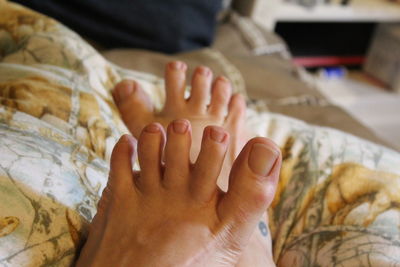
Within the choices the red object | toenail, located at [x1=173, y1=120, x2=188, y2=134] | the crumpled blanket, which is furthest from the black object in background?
toenail, located at [x1=173, y1=120, x2=188, y2=134]

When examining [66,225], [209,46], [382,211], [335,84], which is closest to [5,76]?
[66,225]

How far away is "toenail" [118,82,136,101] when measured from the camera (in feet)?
2.49

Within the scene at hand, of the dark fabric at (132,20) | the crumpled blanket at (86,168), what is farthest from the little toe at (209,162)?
the dark fabric at (132,20)

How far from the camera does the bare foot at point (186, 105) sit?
0.72 metres

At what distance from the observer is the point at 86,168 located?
1.78 feet

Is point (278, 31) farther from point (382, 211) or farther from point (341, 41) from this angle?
point (382, 211)


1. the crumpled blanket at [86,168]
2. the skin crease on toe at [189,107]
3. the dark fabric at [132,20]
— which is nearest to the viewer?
the crumpled blanket at [86,168]

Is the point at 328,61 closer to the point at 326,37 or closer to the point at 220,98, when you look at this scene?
the point at 326,37

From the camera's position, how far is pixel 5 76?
2.07ft

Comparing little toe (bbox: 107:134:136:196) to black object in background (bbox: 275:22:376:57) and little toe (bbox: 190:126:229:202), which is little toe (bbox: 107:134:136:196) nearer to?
little toe (bbox: 190:126:229:202)

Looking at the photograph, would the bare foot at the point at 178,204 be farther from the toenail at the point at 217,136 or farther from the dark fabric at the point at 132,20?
the dark fabric at the point at 132,20

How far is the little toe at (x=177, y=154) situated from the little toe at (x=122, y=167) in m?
0.04

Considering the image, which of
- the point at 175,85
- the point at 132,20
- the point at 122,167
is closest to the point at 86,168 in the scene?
the point at 122,167

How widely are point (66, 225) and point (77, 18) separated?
2.75ft
